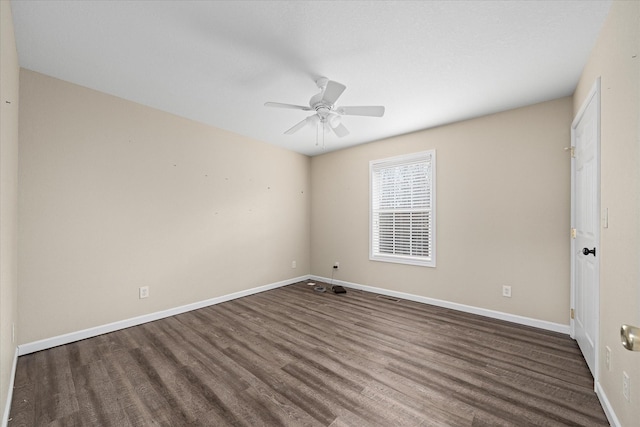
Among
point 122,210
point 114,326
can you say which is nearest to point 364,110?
point 122,210

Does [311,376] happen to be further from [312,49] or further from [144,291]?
[312,49]

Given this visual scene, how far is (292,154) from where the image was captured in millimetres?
4898

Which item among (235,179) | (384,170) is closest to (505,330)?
(384,170)

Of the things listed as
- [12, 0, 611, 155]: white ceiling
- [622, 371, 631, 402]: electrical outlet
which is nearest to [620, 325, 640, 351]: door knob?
[622, 371, 631, 402]: electrical outlet

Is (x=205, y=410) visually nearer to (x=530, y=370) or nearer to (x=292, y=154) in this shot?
(x=530, y=370)

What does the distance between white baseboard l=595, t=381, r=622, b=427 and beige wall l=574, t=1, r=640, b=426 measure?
0.12 feet

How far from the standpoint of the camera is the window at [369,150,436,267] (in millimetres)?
3709

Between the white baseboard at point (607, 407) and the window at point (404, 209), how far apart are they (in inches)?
78.1

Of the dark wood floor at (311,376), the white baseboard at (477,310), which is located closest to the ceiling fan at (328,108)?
the dark wood floor at (311,376)

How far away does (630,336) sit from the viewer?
2.15ft

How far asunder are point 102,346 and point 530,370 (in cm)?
381

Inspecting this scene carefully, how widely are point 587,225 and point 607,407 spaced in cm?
136

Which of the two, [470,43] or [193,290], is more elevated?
[470,43]

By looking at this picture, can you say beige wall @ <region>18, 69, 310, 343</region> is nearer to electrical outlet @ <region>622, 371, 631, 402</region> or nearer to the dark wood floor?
the dark wood floor
